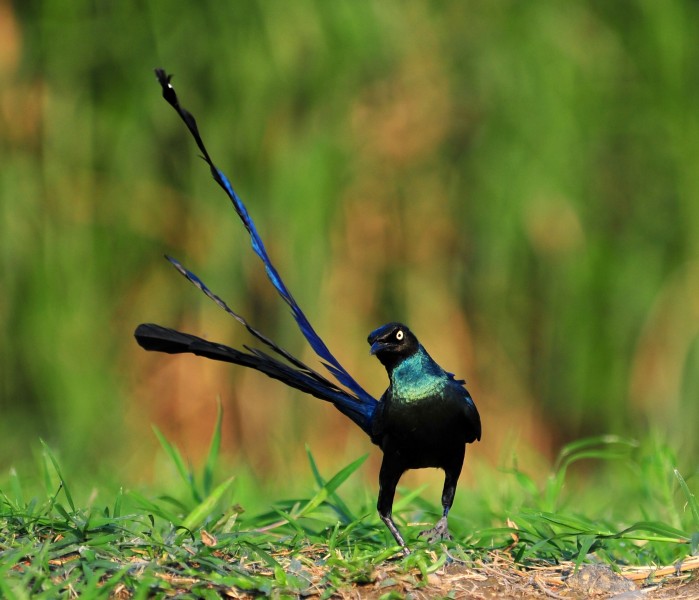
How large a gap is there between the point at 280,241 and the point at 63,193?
4.24 ft

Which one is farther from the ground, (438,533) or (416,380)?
(416,380)

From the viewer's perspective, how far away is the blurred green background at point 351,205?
6844 millimetres

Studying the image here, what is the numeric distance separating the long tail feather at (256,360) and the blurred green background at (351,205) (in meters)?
3.15

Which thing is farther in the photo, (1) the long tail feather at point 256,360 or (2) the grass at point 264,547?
(1) the long tail feather at point 256,360

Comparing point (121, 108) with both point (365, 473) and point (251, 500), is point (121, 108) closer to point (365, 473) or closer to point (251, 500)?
point (365, 473)

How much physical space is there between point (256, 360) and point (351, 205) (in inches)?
145

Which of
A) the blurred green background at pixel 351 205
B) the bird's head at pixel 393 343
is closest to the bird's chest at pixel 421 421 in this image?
the bird's head at pixel 393 343

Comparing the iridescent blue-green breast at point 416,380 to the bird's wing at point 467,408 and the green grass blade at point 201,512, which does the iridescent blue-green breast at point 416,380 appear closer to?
the bird's wing at point 467,408

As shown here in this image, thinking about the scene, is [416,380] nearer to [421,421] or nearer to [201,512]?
[421,421]

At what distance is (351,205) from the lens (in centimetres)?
698

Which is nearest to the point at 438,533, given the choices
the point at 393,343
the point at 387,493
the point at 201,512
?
the point at 387,493

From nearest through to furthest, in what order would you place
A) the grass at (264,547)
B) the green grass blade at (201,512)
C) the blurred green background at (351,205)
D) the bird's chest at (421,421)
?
the grass at (264,547), the bird's chest at (421,421), the green grass blade at (201,512), the blurred green background at (351,205)

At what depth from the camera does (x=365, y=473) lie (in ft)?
21.6

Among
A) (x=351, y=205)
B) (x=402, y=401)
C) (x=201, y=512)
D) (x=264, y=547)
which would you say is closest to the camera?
(x=264, y=547)
